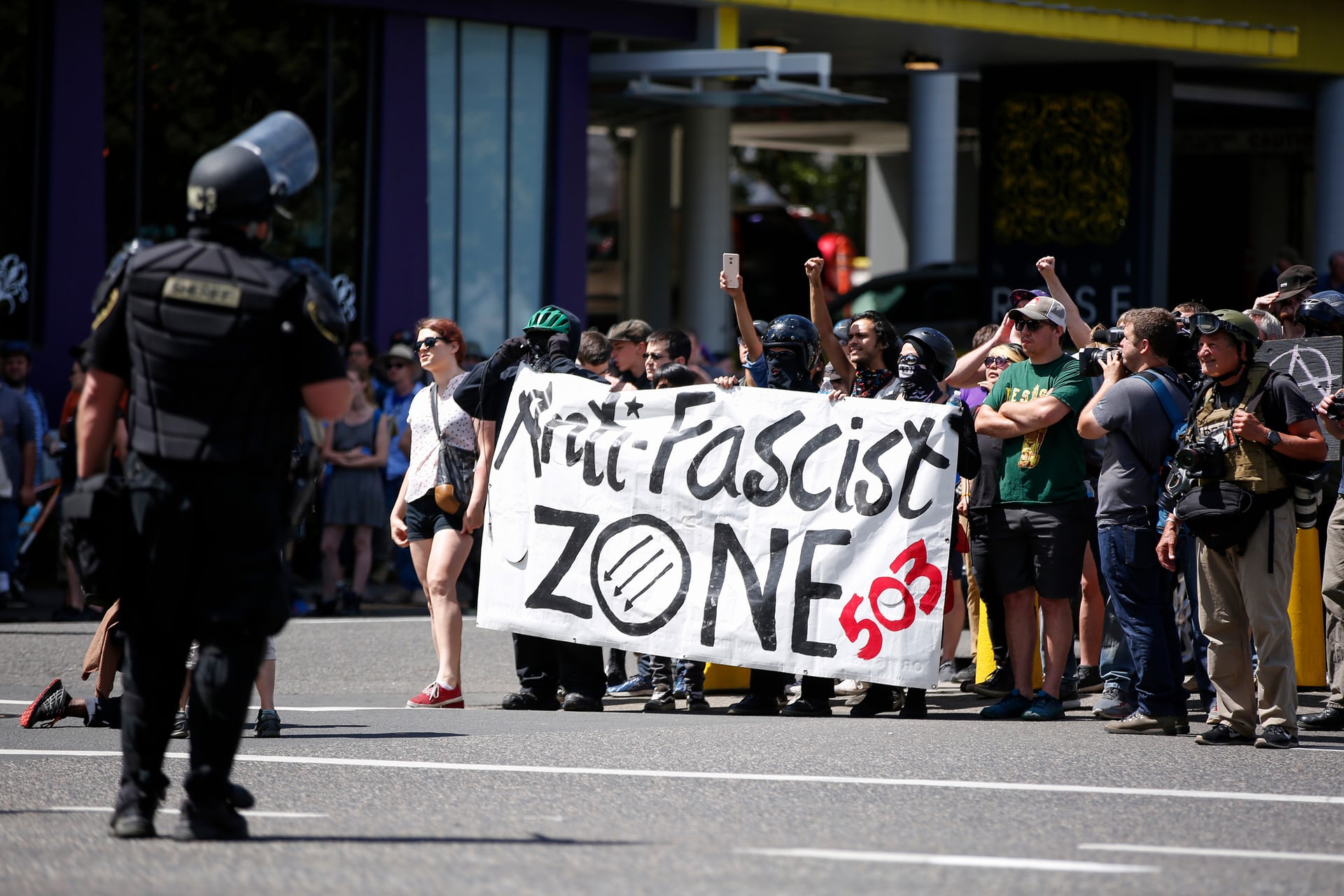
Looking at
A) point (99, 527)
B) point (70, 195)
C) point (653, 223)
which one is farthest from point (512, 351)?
point (653, 223)

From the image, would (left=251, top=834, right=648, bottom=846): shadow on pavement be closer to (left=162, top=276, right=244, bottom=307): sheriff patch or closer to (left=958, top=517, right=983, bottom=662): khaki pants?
(left=162, top=276, right=244, bottom=307): sheriff patch

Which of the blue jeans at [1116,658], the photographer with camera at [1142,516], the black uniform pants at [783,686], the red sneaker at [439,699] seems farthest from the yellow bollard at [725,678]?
the photographer with camera at [1142,516]

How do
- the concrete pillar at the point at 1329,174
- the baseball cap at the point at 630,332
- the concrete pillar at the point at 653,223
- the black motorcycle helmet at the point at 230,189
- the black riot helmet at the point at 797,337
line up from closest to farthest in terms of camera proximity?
the black motorcycle helmet at the point at 230,189, the black riot helmet at the point at 797,337, the baseball cap at the point at 630,332, the concrete pillar at the point at 1329,174, the concrete pillar at the point at 653,223

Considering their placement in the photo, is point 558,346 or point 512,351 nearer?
point 512,351

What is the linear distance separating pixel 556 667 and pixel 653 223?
16.0 meters

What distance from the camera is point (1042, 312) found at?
342 inches

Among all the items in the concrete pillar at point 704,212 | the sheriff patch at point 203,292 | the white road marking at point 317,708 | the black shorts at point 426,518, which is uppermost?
the concrete pillar at point 704,212

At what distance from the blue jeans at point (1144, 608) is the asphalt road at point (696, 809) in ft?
0.86

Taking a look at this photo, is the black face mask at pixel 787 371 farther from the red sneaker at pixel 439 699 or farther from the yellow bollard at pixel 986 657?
the red sneaker at pixel 439 699

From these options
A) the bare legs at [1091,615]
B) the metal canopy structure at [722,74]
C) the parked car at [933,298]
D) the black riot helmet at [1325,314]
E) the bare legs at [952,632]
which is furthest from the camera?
the parked car at [933,298]

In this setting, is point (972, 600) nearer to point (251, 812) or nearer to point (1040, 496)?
point (1040, 496)

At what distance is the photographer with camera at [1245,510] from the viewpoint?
7770 mm

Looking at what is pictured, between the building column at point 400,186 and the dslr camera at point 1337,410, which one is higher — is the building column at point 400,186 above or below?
above

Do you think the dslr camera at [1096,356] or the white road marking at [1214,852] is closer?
the white road marking at [1214,852]
